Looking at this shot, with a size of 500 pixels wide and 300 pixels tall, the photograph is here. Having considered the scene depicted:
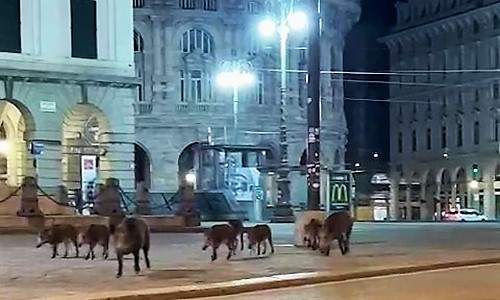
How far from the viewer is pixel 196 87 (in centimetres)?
7538

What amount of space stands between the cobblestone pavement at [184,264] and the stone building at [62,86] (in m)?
16.5

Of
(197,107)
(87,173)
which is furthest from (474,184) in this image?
(87,173)

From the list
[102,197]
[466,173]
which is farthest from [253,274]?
[466,173]

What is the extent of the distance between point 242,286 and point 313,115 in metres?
8.26

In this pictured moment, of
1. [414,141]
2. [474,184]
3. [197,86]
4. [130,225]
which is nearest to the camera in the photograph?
[130,225]

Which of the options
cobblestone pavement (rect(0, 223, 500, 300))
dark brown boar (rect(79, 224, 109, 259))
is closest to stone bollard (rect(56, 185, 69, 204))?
cobblestone pavement (rect(0, 223, 500, 300))

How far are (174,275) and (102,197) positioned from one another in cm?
1954

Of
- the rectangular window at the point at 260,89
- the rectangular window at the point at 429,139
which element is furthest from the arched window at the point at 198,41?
the rectangular window at the point at 429,139

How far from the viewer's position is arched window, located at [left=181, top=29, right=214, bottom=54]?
75.4m

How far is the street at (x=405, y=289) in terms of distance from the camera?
14205 millimetres

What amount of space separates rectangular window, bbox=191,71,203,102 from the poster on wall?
26.7 meters

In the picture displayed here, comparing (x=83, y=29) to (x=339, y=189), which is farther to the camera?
(x=83, y=29)

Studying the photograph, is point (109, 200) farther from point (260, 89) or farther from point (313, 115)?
point (260, 89)

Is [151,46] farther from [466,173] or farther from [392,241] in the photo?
[392,241]
